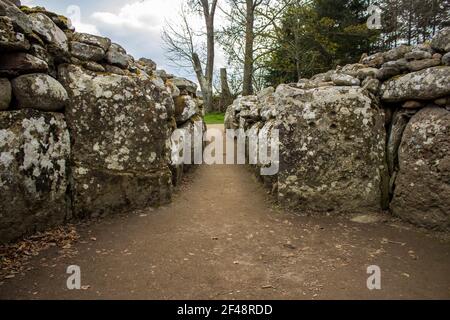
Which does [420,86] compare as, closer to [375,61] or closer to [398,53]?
→ [398,53]

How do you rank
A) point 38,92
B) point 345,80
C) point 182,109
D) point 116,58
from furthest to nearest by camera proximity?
point 182,109, point 345,80, point 116,58, point 38,92

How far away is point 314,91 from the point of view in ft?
18.5

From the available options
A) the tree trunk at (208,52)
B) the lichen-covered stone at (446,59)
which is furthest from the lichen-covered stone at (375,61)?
the tree trunk at (208,52)

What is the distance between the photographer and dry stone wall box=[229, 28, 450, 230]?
4956mm

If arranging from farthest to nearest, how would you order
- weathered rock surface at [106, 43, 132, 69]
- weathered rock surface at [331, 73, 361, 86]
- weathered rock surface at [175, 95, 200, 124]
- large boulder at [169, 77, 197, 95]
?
large boulder at [169, 77, 197, 95] < weathered rock surface at [175, 95, 200, 124] < weathered rock surface at [331, 73, 361, 86] < weathered rock surface at [106, 43, 132, 69]

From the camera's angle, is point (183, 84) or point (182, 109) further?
point (183, 84)

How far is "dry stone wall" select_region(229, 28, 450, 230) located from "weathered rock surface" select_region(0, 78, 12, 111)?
12.7ft

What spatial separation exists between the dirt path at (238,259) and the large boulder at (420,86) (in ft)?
6.34

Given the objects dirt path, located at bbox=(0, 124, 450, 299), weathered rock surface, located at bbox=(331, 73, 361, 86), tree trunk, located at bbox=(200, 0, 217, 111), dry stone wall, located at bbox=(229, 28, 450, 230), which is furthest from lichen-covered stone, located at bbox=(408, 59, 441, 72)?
tree trunk, located at bbox=(200, 0, 217, 111)

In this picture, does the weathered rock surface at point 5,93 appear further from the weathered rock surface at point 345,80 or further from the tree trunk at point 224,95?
the tree trunk at point 224,95

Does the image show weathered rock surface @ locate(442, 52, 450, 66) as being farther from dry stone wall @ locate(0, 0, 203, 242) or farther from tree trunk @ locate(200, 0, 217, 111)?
tree trunk @ locate(200, 0, 217, 111)

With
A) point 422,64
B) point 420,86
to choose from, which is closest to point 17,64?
point 420,86

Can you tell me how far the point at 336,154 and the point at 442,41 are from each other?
2.16 metres

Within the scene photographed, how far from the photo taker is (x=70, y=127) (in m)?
4.96
